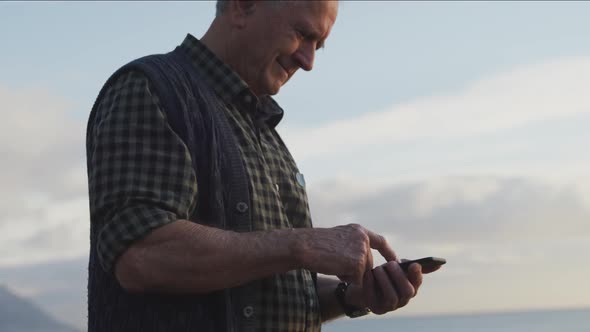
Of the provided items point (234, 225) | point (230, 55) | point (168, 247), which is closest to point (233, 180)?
point (234, 225)

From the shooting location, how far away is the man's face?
10.4 ft

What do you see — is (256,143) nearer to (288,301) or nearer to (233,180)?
(233,180)

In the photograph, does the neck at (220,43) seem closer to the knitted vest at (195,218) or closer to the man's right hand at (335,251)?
the knitted vest at (195,218)

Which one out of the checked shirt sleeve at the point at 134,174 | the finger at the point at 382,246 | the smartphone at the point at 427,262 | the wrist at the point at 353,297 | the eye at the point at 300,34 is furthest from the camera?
the wrist at the point at 353,297

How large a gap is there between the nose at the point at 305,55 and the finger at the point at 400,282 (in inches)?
28.8

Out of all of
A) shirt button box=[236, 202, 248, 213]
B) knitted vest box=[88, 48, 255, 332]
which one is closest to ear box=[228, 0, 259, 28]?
knitted vest box=[88, 48, 255, 332]

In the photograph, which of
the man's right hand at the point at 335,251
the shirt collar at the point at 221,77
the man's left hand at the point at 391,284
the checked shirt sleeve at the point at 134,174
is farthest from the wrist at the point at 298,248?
the shirt collar at the point at 221,77

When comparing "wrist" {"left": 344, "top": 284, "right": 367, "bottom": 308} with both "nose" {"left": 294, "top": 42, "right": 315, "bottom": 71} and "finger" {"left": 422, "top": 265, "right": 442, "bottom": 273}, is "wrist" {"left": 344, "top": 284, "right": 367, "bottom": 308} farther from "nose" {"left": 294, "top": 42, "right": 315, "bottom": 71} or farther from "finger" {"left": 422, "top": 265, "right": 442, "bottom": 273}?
"nose" {"left": 294, "top": 42, "right": 315, "bottom": 71}

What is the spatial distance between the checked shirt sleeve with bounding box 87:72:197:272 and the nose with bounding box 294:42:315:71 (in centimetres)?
59

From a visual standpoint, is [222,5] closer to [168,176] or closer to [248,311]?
[168,176]

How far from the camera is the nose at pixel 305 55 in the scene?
10.6 ft

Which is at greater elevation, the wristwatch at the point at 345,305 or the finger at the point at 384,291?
the wristwatch at the point at 345,305

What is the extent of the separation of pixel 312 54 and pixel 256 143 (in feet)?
1.21

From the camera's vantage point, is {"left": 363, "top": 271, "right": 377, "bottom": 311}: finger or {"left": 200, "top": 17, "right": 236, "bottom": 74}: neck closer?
{"left": 363, "top": 271, "right": 377, "bottom": 311}: finger
